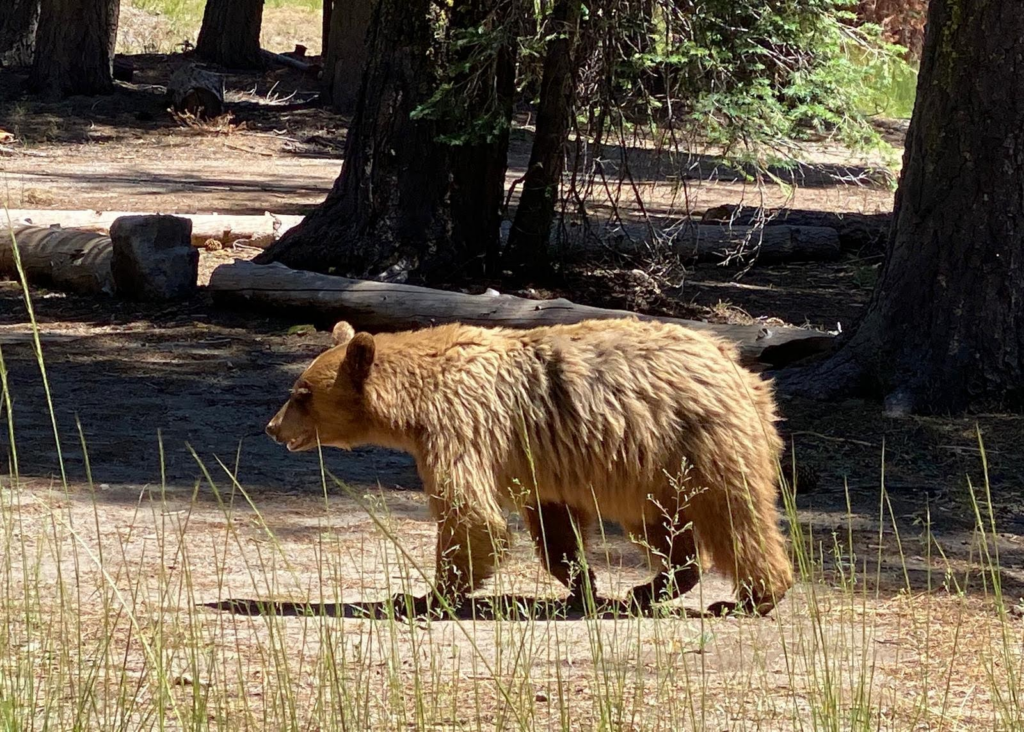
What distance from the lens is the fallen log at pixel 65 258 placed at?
12.4 metres

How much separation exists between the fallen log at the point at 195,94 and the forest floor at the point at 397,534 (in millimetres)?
6453

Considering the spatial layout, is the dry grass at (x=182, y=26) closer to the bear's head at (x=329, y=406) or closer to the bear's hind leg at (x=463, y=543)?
the bear's head at (x=329, y=406)

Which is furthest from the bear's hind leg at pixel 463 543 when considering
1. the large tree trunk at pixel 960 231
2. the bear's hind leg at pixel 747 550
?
the large tree trunk at pixel 960 231

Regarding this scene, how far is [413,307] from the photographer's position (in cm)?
1059

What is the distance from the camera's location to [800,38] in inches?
405

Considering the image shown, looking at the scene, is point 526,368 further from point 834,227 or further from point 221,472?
point 834,227

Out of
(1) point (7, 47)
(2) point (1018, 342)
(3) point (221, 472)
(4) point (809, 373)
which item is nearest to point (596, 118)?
(4) point (809, 373)

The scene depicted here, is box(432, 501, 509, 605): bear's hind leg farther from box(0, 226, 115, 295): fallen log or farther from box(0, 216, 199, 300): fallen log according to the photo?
box(0, 226, 115, 295): fallen log

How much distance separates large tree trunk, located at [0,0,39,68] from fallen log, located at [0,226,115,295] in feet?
47.0

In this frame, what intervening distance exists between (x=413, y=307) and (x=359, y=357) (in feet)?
16.7

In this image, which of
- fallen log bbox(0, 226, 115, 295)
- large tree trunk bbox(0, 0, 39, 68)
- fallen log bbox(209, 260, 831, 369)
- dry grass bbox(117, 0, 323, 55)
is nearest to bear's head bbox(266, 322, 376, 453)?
fallen log bbox(209, 260, 831, 369)

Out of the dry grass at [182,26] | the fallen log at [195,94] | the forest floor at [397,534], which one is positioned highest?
the dry grass at [182,26]

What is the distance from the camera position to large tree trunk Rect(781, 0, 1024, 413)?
8336mm

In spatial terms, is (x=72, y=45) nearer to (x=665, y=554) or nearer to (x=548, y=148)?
(x=548, y=148)
